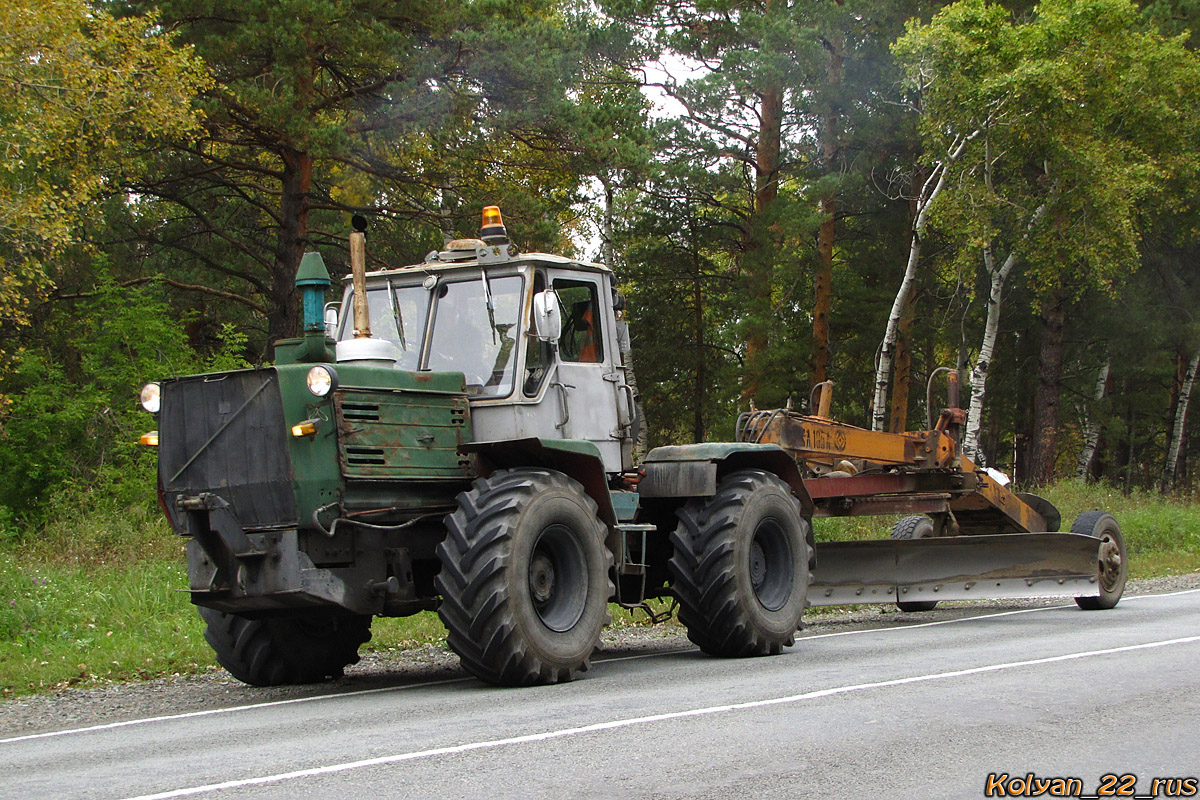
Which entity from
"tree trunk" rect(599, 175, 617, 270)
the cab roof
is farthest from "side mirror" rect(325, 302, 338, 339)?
"tree trunk" rect(599, 175, 617, 270)

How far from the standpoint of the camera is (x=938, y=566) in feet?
45.8

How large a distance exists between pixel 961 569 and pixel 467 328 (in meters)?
6.74

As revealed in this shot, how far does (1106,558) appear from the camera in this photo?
47.5 ft

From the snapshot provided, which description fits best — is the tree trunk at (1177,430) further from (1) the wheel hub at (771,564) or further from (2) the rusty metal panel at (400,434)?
(2) the rusty metal panel at (400,434)

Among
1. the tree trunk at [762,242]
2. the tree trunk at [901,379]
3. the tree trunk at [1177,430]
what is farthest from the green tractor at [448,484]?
the tree trunk at [1177,430]

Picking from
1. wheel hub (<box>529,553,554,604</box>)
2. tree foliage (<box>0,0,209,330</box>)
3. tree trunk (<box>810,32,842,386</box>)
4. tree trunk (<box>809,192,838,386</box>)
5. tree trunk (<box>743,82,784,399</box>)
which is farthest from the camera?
tree trunk (<box>809,192,838,386</box>)

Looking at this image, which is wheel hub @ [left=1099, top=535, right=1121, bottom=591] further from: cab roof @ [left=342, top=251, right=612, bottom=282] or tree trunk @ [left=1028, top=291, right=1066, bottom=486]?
tree trunk @ [left=1028, top=291, right=1066, bottom=486]

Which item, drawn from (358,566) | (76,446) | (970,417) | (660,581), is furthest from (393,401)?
(970,417)

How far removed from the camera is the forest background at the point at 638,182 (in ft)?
65.1

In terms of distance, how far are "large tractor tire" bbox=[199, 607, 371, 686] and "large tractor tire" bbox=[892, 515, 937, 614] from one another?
7.65 metres

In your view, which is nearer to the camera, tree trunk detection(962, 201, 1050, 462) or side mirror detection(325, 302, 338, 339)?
side mirror detection(325, 302, 338, 339)

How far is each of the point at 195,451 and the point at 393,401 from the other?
1.44 m

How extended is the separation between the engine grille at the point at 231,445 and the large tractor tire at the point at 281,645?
1.18 m

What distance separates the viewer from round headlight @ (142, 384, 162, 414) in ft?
29.8
